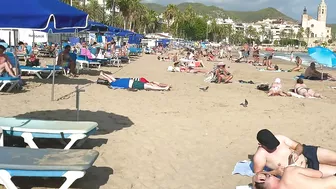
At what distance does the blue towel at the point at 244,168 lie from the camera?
16.9 feet

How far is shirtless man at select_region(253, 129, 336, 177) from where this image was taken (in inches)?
173

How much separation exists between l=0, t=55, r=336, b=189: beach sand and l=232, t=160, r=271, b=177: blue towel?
3.8 inches

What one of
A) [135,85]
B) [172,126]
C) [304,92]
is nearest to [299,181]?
[172,126]

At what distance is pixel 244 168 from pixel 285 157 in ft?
2.94

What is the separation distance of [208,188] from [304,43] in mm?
185623

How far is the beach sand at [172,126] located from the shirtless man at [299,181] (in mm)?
1167

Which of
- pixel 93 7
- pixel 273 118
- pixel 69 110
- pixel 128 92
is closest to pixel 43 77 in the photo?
pixel 128 92

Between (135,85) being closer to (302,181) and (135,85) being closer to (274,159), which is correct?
(274,159)

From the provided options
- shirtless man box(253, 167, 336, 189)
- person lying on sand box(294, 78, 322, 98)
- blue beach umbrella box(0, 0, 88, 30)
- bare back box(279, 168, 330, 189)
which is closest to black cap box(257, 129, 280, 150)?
shirtless man box(253, 167, 336, 189)

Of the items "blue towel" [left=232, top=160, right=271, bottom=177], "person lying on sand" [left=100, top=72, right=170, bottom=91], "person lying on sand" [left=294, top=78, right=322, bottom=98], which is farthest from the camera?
"person lying on sand" [left=294, top=78, right=322, bottom=98]

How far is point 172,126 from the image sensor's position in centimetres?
763

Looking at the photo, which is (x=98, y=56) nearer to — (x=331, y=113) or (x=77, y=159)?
(x=331, y=113)

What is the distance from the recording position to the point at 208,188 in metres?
4.68

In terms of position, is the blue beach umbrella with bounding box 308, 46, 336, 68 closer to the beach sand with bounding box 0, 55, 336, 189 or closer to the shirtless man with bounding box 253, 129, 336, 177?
the beach sand with bounding box 0, 55, 336, 189
